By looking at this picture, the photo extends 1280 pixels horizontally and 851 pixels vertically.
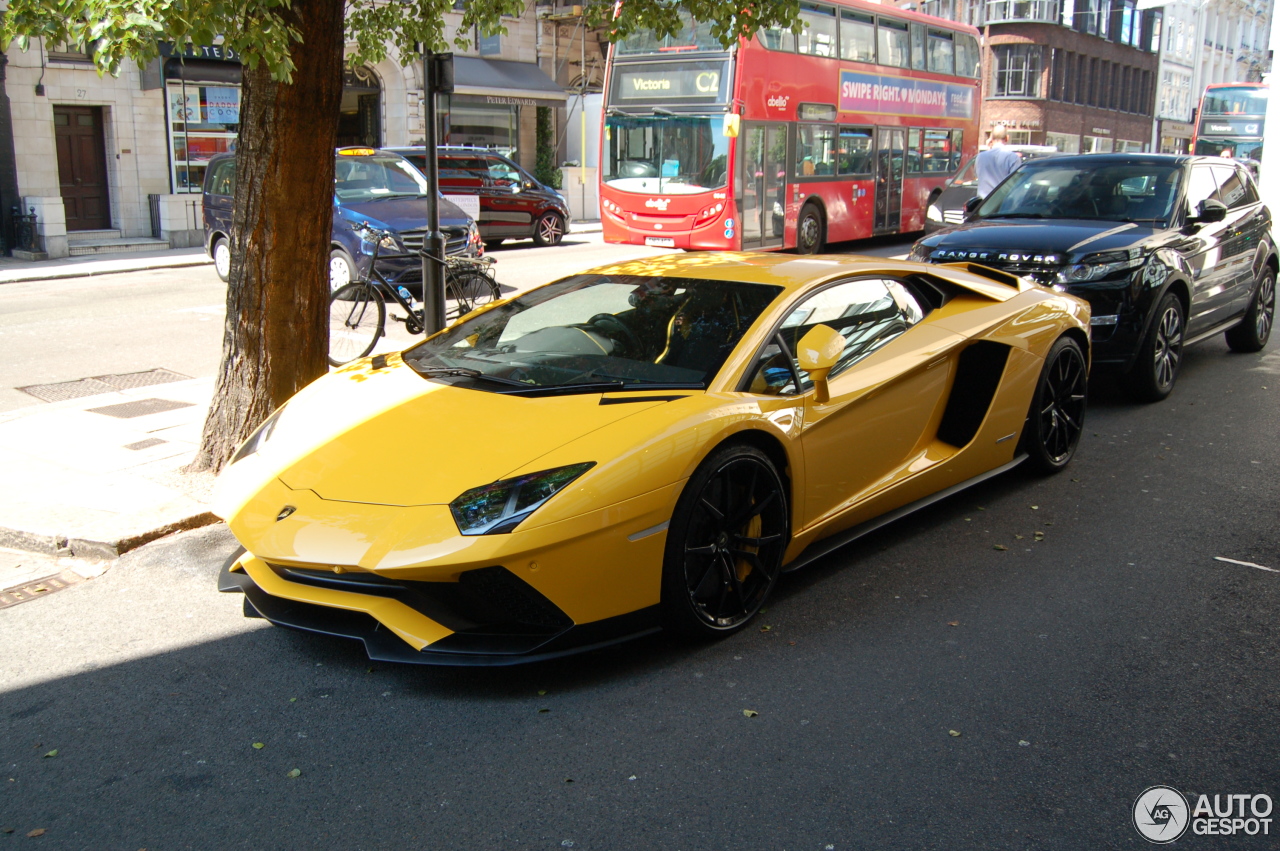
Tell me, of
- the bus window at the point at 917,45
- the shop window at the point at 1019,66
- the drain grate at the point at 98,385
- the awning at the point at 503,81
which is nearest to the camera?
the drain grate at the point at 98,385

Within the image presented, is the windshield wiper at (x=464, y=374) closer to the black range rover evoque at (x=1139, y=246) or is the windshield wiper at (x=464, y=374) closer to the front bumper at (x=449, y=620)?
the front bumper at (x=449, y=620)

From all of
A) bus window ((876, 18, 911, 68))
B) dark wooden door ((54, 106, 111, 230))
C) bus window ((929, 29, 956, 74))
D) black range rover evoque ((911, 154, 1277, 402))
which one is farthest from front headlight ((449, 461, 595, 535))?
dark wooden door ((54, 106, 111, 230))

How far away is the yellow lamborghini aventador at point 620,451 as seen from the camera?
11.3 ft

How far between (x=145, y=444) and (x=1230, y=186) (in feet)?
28.9

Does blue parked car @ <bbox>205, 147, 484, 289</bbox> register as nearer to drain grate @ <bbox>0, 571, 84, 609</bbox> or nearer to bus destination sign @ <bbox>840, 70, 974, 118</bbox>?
drain grate @ <bbox>0, 571, 84, 609</bbox>

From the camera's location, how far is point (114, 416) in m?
7.54

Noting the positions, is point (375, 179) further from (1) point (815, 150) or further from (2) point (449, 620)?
(2) point (449, 620)

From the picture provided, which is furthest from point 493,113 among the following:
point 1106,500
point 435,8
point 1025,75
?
point 1025,75

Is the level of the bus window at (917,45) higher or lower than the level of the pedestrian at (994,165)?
higher

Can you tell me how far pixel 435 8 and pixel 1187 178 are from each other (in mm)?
5926

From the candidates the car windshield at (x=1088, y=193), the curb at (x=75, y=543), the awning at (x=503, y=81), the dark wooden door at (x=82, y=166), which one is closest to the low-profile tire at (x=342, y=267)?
the car windshield at (x=1088, y=193)

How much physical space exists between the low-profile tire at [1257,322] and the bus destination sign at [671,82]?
878 centimetres

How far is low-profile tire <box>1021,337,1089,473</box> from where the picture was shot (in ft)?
19.1

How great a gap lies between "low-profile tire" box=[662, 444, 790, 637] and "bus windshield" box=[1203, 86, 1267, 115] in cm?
4083
